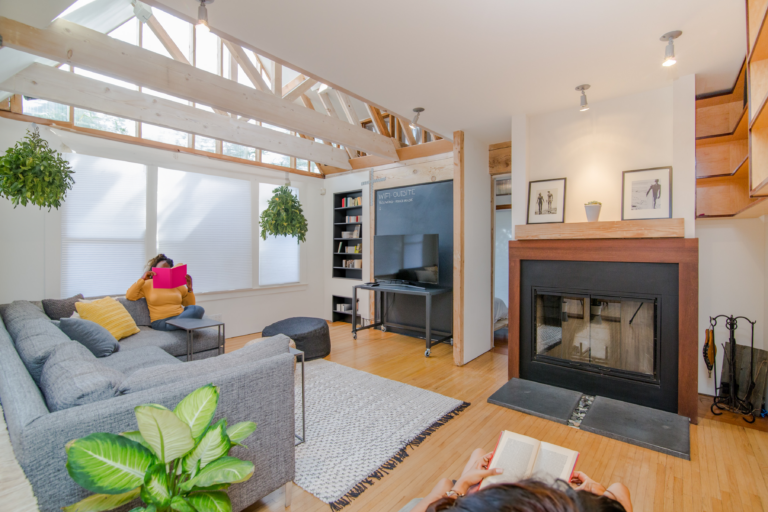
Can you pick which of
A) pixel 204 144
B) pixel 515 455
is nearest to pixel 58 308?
pixel 204 144

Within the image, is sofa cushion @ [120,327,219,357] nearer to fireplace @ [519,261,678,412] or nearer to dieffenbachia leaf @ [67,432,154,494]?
dieffenbachia leaf @ [67,432,154,494]

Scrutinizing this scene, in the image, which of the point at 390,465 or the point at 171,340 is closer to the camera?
the point at 390,465

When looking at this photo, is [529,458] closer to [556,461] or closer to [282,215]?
[556,461]

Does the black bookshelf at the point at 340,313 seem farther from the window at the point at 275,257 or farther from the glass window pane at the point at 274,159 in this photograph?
the glass window pane at the point at 274,159

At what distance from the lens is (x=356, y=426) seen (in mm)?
2699

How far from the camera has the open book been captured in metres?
1.40

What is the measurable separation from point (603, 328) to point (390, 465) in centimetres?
224

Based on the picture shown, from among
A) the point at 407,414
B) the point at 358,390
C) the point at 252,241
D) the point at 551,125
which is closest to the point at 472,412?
the point at 407,414

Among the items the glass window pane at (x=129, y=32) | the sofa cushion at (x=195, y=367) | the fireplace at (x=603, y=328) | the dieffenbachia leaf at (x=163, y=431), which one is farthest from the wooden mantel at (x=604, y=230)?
the glass window pane at (x=129, y=32)

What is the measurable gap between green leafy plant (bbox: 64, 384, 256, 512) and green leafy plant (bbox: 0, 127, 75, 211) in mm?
2854

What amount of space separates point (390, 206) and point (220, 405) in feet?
14.4

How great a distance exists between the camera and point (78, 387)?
133 centimetres

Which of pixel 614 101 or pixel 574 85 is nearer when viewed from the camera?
pixel 574 85

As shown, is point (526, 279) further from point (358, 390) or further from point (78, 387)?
point (78, 387)
